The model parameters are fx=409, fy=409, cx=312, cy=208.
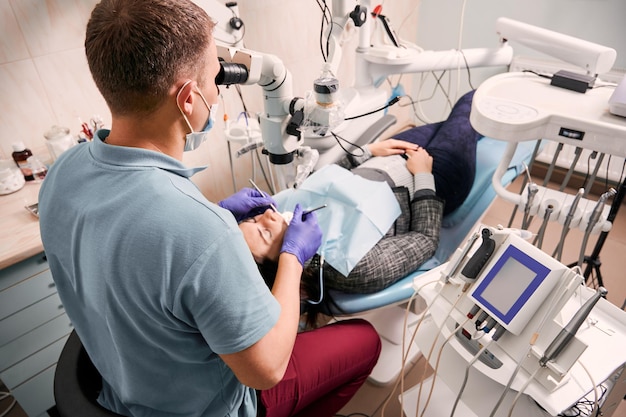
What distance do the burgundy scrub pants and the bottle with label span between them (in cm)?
111

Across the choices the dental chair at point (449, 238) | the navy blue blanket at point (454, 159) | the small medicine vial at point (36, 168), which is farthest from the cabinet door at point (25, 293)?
the navy blue blanket at point (454, 159)

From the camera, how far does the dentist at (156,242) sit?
25.2 inches

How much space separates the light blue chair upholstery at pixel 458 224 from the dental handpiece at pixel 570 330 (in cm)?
50

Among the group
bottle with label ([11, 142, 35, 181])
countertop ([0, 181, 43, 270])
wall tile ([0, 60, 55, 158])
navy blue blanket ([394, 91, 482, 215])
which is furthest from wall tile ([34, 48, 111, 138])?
navy blue blanket ([394, 91, 482, 215])

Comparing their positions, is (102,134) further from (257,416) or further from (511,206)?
(511,206)

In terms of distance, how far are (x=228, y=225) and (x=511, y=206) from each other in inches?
94.9

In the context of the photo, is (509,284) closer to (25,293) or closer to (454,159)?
(454,159)

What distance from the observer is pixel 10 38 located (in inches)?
53.6

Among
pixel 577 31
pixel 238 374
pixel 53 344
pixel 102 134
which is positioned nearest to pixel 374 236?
pixel 238 374

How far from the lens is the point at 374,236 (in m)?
1.39

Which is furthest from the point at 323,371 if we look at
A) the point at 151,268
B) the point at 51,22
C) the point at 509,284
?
the point at 51,22

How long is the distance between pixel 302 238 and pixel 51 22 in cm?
120

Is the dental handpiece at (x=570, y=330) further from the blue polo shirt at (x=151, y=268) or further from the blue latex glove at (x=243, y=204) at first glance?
the blue latex glove at (x=243, y=204)

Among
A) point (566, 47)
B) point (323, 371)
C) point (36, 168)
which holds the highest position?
point (566, 47)
